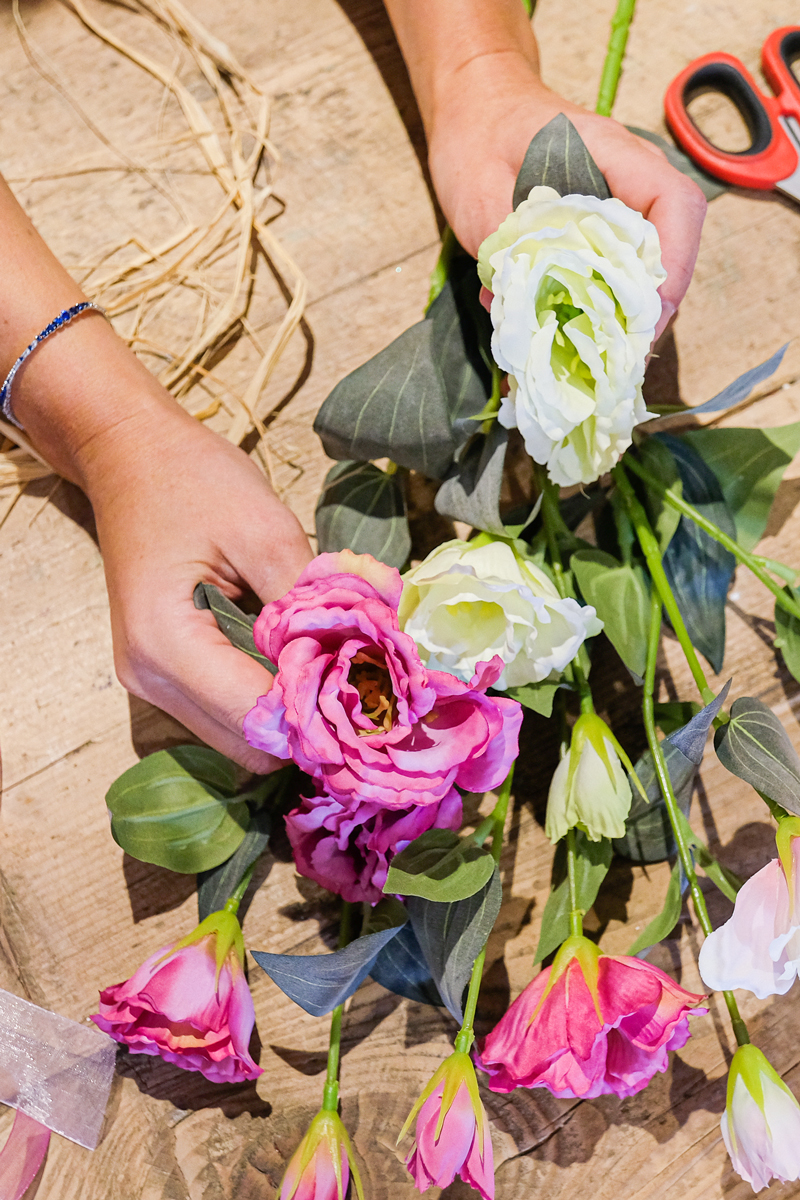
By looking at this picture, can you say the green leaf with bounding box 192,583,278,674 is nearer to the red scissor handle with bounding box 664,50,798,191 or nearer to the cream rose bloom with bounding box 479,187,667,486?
the cream rose bloom with bounding box 479,187,667,486

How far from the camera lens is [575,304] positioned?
0.36 metres

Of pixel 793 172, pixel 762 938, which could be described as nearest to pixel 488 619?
pixel 762 938

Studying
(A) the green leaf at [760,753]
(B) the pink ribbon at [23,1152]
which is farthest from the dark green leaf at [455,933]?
(B) the pink ribbon at [23,1152]

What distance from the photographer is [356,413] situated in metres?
0.45

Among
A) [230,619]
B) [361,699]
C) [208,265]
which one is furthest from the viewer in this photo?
[208,265]

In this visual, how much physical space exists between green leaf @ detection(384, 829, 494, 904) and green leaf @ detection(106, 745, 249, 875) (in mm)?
128

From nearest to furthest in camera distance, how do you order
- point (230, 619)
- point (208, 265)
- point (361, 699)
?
point (361, 699) < point (230, 619) < point (208, 265)

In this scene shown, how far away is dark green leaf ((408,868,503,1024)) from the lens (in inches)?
15.8

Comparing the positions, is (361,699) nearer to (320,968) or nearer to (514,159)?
(320,968)

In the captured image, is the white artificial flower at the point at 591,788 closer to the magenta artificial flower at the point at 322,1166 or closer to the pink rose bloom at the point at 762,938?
the pink rose bloom at the point at 762,938

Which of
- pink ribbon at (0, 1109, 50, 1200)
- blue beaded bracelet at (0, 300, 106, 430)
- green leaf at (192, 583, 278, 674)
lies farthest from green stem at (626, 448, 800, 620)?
pink ribbon at (0, 1109, 50, 1200)

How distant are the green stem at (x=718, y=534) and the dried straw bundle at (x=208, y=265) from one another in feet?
0.78

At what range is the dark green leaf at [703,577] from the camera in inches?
19.4

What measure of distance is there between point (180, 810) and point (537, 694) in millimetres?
203
